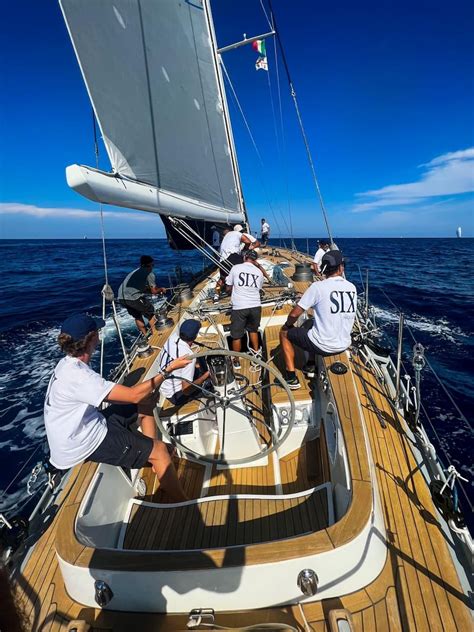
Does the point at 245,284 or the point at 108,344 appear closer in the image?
the point at 245,284

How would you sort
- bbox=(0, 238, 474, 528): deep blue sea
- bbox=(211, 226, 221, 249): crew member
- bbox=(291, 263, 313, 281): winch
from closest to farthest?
bbox=(0, 238, 474, 528): deep blue sea → bbox=(291, 263, 313, 281): winch → bbox=(211, 226, 221, 249): crew member

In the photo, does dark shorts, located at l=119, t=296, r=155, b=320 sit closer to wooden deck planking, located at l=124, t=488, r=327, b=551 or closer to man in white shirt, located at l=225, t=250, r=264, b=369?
man in white shirt, located at l=225, t=250, r=264, b=369

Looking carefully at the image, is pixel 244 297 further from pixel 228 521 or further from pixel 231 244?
pixel 231 244

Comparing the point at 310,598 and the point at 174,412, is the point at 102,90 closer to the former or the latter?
the point at 174,412

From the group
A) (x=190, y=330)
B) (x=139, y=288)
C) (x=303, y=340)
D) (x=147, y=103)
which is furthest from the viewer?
(x=139, y=288)

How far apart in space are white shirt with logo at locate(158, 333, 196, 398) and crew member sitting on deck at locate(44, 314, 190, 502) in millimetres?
729

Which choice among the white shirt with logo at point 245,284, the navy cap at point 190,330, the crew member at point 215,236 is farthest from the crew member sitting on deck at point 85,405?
the crew member at point 215,236

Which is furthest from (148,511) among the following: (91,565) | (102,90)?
(102,90)

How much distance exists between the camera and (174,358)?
3.00 metres

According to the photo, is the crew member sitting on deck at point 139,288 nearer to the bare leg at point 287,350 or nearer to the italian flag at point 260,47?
the bare leg at point 287,350

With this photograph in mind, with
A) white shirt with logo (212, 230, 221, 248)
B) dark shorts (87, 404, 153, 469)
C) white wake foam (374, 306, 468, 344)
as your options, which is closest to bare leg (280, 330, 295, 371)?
dark shorts (87, 404, 153, 469)

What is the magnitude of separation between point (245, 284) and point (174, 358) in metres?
1.88

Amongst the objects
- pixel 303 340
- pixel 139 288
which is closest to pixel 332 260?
pixel 303 340

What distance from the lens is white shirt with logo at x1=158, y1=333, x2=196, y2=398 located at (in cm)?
298
